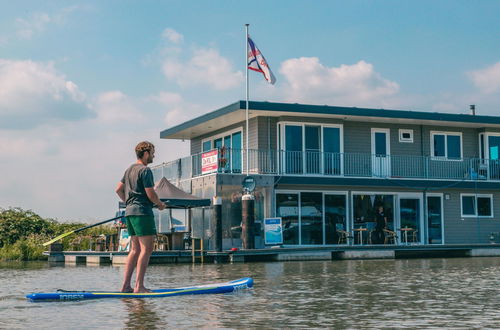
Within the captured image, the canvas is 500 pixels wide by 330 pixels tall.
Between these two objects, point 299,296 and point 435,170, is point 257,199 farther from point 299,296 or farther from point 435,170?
point 299,296

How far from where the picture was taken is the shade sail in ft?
70.7

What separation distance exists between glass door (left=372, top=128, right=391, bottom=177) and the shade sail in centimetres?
894

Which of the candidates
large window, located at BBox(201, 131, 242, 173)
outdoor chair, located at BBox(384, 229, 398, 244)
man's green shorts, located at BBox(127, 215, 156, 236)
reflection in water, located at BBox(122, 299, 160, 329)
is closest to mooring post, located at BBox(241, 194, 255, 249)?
large window, located at BBox(201, 131, 242, 173)

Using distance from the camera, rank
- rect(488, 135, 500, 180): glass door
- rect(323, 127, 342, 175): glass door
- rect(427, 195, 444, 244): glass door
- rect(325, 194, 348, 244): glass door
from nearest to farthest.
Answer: rect(325, 194, 348, 244): glass door → rect(323, 127, 342, 175): glass door → rect(427, 195, 444, 244): glass door → rect(488, 135, 500, 180): glass door

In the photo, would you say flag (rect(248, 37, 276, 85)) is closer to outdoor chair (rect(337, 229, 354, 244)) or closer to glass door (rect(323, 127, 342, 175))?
glass door (rect(323, 127, 342, 175))

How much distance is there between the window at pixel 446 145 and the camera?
99.5 ft

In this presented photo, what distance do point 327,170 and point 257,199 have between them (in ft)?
11.2

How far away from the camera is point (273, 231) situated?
24.1 meters

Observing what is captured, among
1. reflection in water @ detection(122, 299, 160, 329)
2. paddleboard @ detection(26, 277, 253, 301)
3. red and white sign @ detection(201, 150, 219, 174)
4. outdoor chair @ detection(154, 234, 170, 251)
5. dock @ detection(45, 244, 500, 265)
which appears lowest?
dock @ detection(45, 244, 500, 265)

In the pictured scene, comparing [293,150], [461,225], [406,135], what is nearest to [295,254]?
[293,150]

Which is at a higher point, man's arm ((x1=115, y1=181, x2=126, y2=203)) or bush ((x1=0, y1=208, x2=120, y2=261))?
man's arm ((x1=115, y1=181, x2=126, y2=203))

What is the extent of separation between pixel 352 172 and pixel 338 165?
633 millimetres

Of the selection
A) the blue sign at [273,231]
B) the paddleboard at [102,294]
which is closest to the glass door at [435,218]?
the blue sign at [273,231]

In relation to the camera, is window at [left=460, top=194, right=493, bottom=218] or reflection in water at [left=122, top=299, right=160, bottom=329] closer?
reflection in water at [left=122, top=299, right=160, bottom=329]
